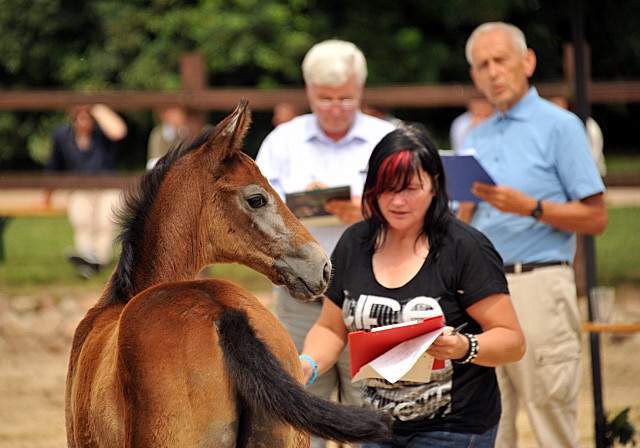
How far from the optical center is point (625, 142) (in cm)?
2181

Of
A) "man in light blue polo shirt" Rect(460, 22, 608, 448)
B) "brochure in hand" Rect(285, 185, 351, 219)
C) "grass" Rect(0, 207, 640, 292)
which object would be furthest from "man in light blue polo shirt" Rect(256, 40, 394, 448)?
"grass" Rect(0, 207, 640, 292)

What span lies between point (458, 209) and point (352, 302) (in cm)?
149

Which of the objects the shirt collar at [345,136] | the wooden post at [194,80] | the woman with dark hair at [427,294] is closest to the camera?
the woman with dark hair at [427,294]

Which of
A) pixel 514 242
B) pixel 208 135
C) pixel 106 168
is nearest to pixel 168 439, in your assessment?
pixel 208 135

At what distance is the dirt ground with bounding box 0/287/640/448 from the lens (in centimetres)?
556

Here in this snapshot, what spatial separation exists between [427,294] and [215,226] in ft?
2.36

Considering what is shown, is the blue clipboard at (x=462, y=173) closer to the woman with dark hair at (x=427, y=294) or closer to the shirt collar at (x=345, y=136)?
the shirt collar at (x=345, y=136)

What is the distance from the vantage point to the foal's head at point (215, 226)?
2.43 meters

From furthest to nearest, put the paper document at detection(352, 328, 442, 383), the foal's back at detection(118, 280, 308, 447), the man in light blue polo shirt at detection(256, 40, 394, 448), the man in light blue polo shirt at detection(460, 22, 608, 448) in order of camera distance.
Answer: the man in light blue polo shirt at detection(256, 40, 394, 448) → the man in light blue polo shirt at detection(460, 22, 608, 448) → the paper document at detection(352, 328, 442, 383) → the foal's back at detection(118, 280, 308, 447)

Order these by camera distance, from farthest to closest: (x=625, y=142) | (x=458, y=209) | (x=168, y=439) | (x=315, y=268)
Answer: (x=625, y=142)
(x=458, y=209)
(x=315, y=268)
(x=168, y=439)

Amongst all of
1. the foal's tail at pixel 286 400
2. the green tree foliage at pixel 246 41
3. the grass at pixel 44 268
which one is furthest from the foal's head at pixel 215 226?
the green tree foliage at pixel 246 41

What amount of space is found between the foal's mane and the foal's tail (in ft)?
1.84

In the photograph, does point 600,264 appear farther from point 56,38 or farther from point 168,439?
point 56,38

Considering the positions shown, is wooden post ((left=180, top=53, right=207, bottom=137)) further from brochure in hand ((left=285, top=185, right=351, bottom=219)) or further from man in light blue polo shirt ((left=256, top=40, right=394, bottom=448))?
brochure in hand ((left=285, top=185, right=351, bottom=219))
